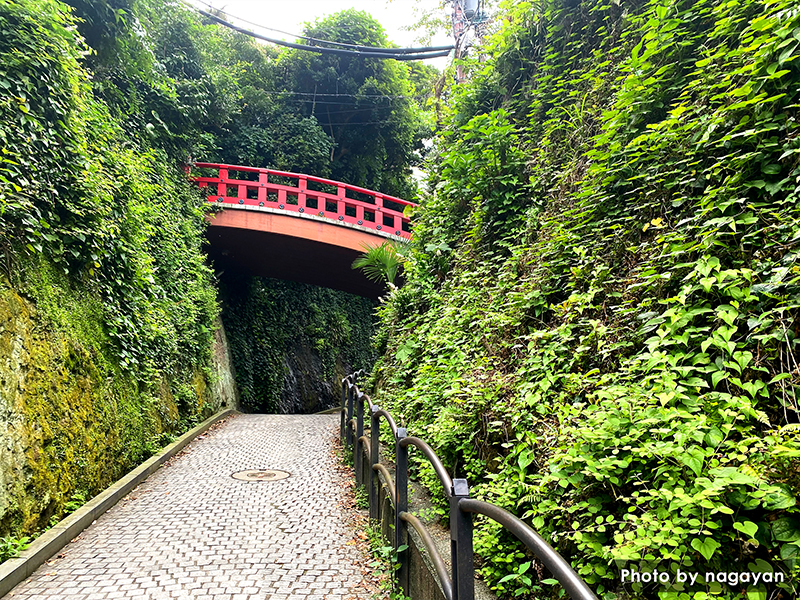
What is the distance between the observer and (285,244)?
493 inches

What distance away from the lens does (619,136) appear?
3502 mm

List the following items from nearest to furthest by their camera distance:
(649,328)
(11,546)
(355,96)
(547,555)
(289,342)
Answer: (547,555)
(649,328)
(11,546)
(289,342)
(355,96)

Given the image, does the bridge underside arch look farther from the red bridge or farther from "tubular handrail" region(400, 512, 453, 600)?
"tubular handrail" region(400, 512, 453, 600)

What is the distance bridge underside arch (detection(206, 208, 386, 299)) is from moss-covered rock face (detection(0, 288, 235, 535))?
682 centimetres

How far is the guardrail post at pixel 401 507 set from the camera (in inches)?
109

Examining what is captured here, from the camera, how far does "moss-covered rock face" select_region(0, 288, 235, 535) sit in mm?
3406

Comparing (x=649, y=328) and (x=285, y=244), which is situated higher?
(x=285, y=244)

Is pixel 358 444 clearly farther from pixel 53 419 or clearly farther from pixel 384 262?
pixel 384 262

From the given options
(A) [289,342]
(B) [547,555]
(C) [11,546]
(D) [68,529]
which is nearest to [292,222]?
(A) [289,342]

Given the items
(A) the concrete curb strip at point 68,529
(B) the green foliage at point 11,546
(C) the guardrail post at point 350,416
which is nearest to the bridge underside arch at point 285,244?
(C) the guardrail post at point 350,416

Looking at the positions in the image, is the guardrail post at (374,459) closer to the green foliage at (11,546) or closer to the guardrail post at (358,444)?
the guardrail post at (358,444)

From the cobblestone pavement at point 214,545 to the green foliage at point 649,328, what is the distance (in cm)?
108

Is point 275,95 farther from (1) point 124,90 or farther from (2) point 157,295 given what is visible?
(2) point 157,295

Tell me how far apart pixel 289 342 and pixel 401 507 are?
48.2 ft
